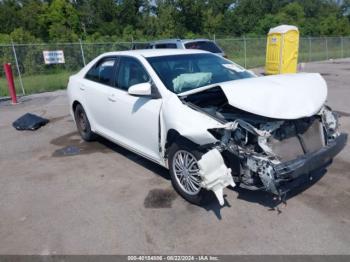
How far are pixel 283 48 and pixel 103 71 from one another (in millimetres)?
9578

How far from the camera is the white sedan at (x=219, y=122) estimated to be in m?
3.24

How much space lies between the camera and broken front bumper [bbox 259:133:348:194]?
311 cm

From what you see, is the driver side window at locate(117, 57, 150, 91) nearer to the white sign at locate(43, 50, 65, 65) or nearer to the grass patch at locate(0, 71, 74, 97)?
the white sign at locate(43, 50, 65, 65)

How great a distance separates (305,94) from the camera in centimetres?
356

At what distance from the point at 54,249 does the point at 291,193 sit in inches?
105

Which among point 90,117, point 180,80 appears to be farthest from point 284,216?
point 90,117

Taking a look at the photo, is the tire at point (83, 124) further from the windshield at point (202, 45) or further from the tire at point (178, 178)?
the windshield at point (202, 45)

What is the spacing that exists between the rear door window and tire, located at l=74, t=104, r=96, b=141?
27.4 inches

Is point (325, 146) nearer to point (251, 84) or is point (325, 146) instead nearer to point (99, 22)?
point (251, 84)

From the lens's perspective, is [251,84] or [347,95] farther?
[347,95]

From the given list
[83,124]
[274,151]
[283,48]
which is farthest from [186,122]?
[283,48]

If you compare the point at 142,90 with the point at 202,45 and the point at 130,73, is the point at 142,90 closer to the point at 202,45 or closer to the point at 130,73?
the point at 130,73

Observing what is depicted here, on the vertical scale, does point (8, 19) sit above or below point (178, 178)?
above

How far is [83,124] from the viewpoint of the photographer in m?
6.35
